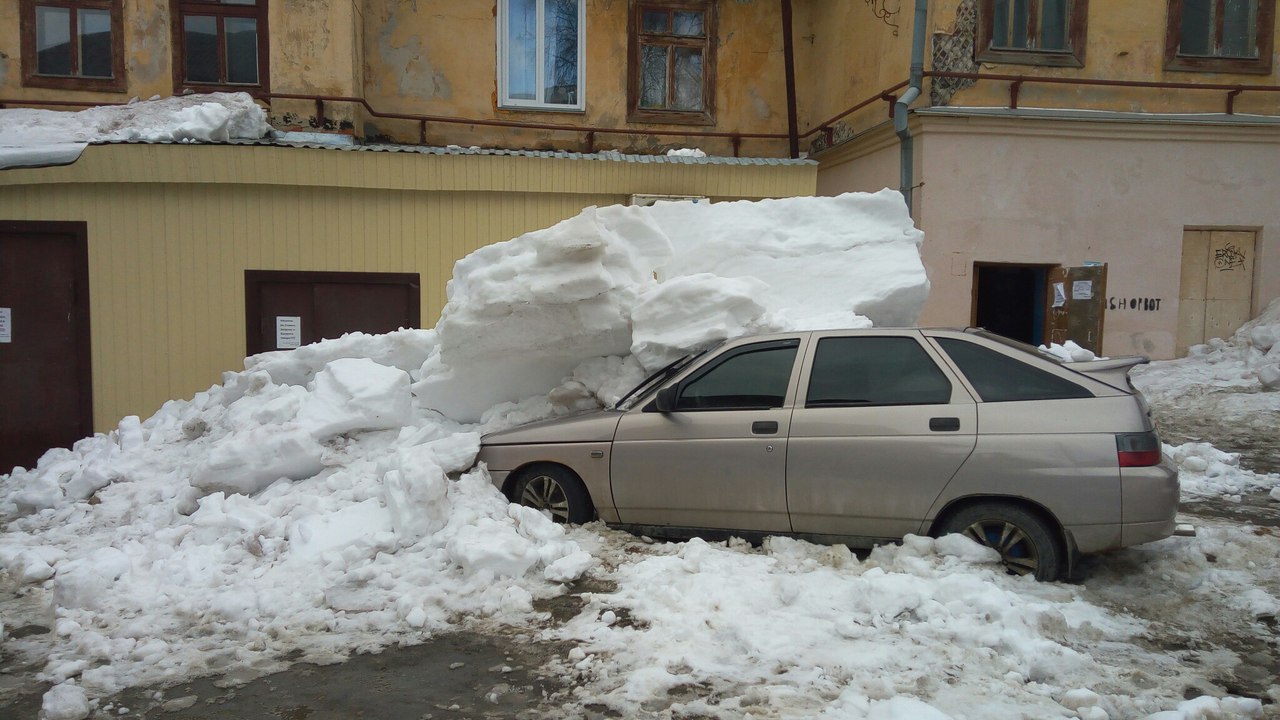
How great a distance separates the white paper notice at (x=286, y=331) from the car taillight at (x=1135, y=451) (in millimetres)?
8883

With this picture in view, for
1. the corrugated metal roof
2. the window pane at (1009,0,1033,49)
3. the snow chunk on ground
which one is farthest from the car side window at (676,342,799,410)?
the window pane at (1009,0,1033,49)

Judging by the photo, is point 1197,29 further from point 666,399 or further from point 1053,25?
point 666,399

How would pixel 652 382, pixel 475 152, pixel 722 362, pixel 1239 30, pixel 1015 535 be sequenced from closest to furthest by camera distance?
pixel 1015 535
pixel 722 362
pixel 652 382
pixel 475 152
pixel 1239 30

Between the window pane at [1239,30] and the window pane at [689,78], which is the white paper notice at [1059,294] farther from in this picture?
the window pane at [689,78]

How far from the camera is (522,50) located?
13266 mm

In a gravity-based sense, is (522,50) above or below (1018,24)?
below

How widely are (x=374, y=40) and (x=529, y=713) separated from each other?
38.3 ft

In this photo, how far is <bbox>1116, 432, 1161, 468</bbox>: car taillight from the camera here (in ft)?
15.2

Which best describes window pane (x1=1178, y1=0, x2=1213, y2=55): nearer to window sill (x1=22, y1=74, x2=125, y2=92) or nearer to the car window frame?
the car window frame

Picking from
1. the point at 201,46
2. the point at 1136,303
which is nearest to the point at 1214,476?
the point at 1136,303

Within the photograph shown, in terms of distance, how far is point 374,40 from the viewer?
12.8 metres

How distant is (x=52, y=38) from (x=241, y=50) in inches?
96.1

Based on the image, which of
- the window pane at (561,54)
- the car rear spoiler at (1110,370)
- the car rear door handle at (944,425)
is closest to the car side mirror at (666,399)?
the car rear door handle at (944,425)

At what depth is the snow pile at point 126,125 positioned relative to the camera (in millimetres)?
9656
